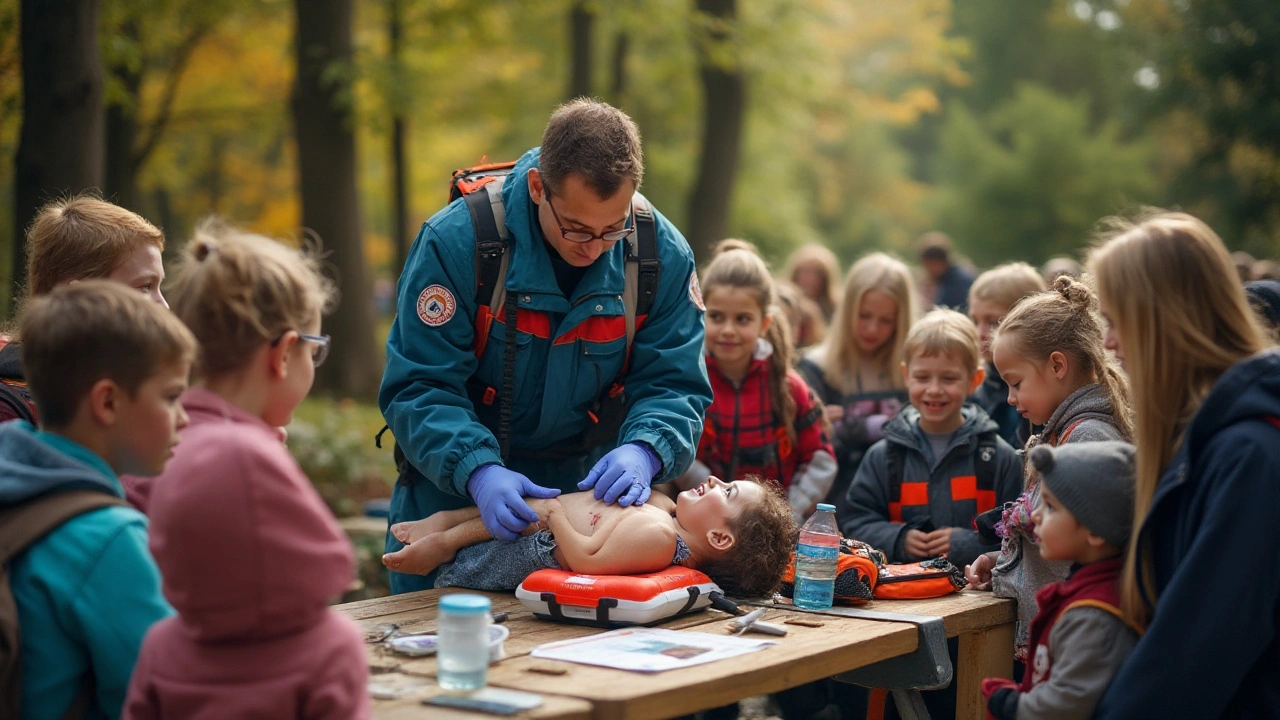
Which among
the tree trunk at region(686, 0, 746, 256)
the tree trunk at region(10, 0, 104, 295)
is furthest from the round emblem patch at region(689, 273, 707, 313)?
the tree trunk at region(686, 0, 746, 256)

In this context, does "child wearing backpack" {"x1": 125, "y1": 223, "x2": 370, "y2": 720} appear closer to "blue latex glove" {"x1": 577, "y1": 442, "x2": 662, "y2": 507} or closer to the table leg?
"blue latex glove" {"x1": 577, "y1": 442, "x2": 662, "y2": 507}

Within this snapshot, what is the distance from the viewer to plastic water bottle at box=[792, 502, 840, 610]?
12.0 ft

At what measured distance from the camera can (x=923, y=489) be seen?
4.55 meters

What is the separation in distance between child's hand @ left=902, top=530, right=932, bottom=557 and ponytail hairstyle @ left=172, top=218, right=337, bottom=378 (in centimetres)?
261

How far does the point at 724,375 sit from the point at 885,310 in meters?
1.11

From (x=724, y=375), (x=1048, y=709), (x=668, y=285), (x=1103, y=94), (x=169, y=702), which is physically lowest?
(x=1048, y=709)

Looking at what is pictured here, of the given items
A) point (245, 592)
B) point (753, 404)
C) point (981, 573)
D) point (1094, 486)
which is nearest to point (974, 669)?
point (981, 573)

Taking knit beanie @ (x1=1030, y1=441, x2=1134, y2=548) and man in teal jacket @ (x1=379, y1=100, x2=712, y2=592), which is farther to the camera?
man in teal jacket @ (x1=379, y1=100, x2=712, y2=592)

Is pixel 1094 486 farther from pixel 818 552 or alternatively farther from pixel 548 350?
pixel 548 350

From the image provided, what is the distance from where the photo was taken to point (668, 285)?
4.02 metres

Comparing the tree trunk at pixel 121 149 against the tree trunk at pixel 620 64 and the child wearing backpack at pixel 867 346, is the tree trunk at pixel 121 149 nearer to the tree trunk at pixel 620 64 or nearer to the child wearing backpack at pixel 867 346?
the tree trunk at pixel 620 64

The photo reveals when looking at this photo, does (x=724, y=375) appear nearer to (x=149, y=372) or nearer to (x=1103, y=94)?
(x=149, y=372)

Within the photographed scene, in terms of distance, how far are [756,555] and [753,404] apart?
4.85 ft

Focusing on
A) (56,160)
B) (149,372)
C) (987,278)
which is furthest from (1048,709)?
(56,160)
